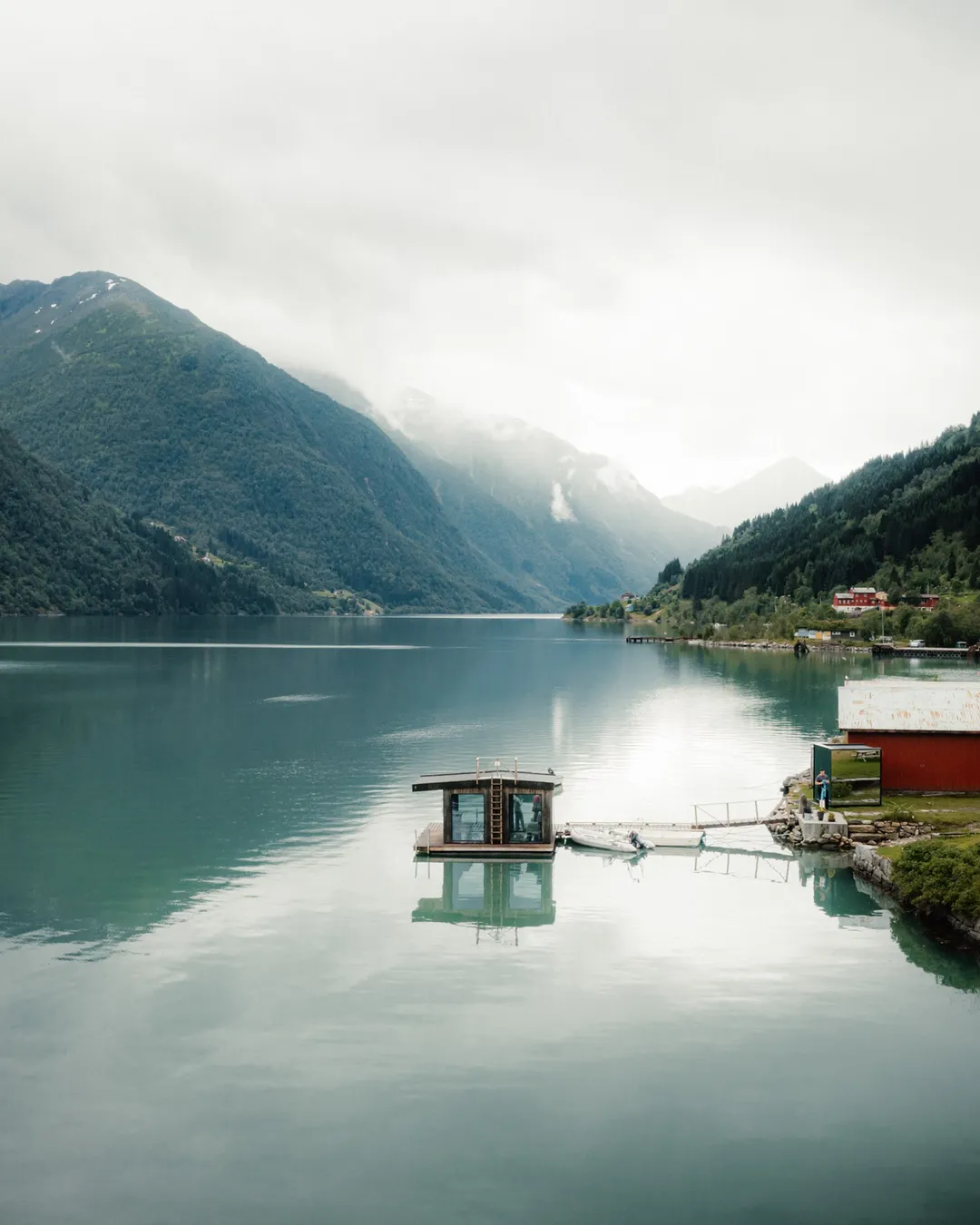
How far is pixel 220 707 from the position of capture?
101 meters

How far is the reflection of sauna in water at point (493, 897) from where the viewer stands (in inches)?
1458

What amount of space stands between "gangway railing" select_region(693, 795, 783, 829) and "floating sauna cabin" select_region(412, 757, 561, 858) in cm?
870

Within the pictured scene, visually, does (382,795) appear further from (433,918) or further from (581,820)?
(433,918)

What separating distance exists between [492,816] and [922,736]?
2127 centimetres

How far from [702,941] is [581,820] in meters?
18.8

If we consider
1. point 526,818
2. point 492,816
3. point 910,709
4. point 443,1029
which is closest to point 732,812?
point 910,709

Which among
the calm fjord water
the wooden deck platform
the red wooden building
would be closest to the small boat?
the calm fjord water

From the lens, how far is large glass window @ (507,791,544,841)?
46.0 meters

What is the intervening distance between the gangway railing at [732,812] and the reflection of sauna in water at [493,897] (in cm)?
1102

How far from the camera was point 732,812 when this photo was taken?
54.6 meters

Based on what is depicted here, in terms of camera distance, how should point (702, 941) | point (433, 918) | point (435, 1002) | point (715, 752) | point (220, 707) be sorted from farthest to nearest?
point (220, 707), point (715, 752), point (433, 918), point (702, 941), point (435, 1002)

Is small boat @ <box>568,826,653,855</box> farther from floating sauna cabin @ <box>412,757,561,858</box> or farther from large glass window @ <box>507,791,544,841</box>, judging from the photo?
large glass window @ <box>507,791,544,841</box>

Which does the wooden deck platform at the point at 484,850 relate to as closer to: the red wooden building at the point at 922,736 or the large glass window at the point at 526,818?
the large glass window at the point at 526,818

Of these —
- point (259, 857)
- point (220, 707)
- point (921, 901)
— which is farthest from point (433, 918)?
point (220, 707)
